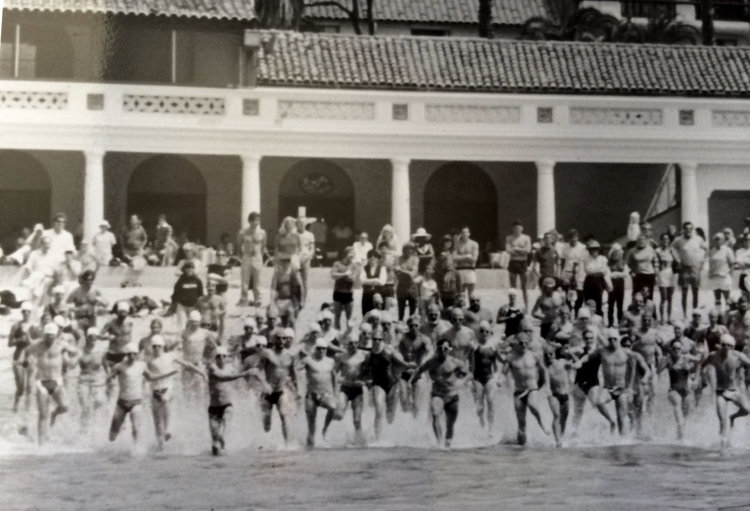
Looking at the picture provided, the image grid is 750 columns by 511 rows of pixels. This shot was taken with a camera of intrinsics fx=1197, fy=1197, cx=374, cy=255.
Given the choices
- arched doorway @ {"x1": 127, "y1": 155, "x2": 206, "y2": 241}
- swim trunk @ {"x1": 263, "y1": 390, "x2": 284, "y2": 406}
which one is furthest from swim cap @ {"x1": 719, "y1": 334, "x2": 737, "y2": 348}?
arched doorway @ {"x1": 127, "y1": 155, "x2": 206, "y2": 241}

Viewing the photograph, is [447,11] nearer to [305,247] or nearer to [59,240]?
[305,247]

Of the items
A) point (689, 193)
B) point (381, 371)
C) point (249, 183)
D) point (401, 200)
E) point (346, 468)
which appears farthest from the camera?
point (689, 193)

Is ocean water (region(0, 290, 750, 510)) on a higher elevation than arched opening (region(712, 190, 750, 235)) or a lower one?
lower

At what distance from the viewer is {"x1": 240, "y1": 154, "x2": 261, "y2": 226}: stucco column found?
5191 millimetres

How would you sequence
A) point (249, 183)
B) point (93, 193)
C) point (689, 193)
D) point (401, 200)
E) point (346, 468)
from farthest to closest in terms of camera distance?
point (689, 193) → point (401, 200) → point (249, 183) → point (93, 193) → point (346, 468)

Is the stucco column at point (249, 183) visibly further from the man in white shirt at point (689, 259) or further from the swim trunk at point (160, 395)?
the man in white shirt at point (689, 259)

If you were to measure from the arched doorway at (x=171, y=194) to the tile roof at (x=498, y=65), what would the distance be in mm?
533

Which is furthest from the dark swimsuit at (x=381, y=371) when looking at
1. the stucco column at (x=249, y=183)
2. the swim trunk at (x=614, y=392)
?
the swim trunk at (x=614, y=392)

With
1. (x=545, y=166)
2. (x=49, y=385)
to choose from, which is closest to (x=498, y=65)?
(x=545, y=166)

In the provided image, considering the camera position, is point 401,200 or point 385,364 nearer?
point 385,364

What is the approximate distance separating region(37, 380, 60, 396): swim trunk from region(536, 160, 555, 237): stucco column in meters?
2.16

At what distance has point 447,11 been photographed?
5969 mm

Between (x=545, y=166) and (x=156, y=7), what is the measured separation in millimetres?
1870

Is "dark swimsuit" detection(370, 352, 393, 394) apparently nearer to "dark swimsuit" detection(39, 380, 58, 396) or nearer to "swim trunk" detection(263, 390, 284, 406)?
"swim trunk" detection(263, 390, 284, 406)
